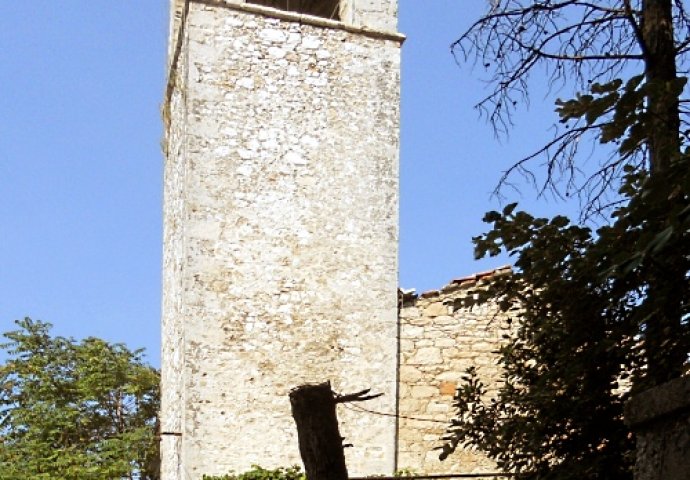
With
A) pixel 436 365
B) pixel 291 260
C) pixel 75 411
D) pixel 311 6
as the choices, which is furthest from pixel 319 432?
pixel 75 411

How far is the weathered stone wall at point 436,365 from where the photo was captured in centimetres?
1145

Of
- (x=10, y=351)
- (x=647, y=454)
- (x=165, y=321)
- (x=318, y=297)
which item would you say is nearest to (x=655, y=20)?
(x=647, y=454)

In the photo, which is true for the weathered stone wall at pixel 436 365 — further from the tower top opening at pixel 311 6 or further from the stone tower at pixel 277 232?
the tower top opening at pixel 311 6

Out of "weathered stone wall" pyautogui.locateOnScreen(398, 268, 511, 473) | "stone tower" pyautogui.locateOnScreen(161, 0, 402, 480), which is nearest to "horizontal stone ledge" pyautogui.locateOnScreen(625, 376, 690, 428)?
"stone tower" pyautogui.locateOnScreen(161, 0, 402, 480)

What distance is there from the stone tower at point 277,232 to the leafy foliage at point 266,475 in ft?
0.34

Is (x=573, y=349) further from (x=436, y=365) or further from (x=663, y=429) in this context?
(x=436, y=365)

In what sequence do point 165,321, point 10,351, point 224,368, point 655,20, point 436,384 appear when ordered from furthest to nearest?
point 10,351 → point 165,321 → point 436,384 → point 224,368 → point 655,20

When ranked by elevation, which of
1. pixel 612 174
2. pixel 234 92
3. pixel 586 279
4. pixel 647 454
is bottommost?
pixel 647 454

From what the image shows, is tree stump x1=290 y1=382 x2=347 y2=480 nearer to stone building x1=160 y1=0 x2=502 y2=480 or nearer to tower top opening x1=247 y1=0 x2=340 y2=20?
stone building x1=160 y1=0 x2=502 y2=480

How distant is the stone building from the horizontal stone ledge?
7.94 m

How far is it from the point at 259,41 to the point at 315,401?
7166mm

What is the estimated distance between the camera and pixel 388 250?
11734 millimetres

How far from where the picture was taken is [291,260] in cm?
1127

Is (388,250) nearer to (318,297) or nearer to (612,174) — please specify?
(318,297)
